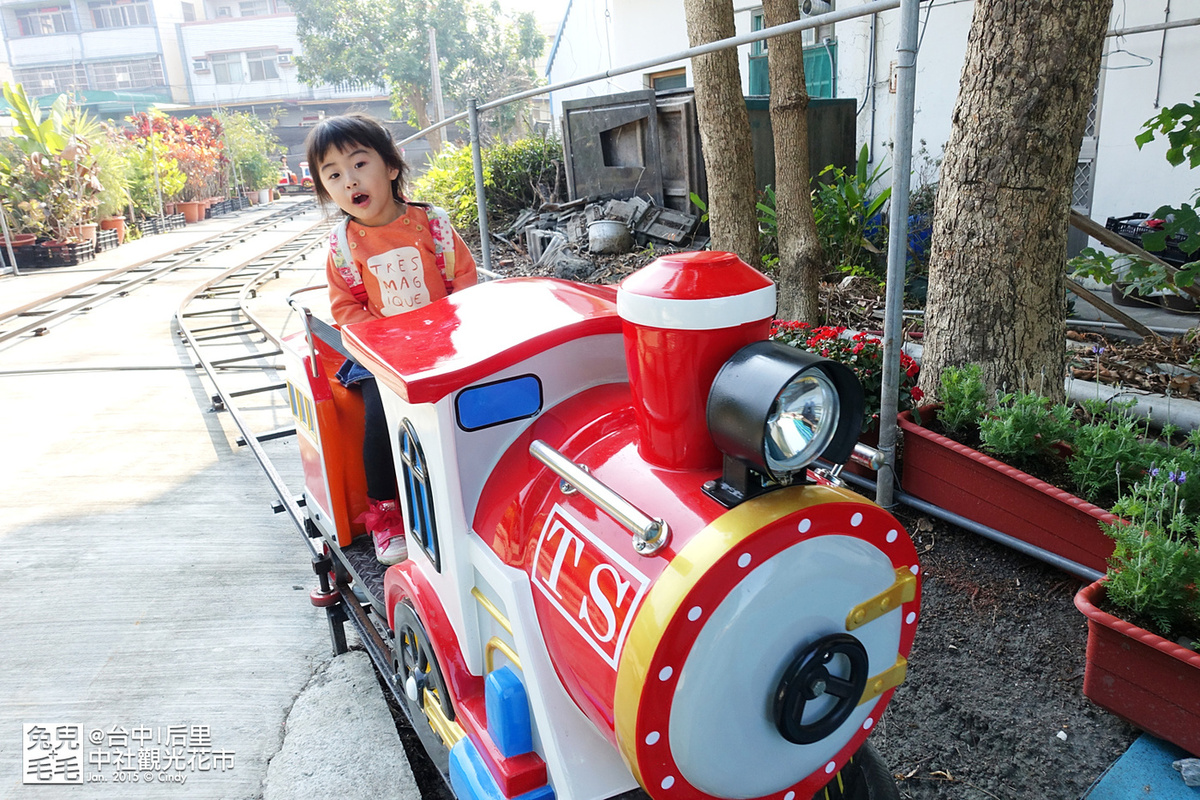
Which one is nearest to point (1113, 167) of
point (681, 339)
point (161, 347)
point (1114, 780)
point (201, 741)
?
point (1114, 780)

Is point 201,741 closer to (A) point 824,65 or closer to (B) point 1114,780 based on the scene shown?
(B) point 1114,780

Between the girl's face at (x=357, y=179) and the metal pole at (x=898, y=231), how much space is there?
149 centimetres

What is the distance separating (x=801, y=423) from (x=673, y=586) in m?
0.30

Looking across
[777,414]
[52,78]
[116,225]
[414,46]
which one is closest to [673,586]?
[777,414]

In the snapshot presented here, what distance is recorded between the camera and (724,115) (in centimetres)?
424

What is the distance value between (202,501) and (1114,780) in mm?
3928

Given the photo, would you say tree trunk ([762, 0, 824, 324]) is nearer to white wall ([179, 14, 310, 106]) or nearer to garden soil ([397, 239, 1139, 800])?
garden soil ([397, 239, 1139, 800])

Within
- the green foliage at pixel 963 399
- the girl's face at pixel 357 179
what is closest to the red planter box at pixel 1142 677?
the green foliage at pixel 963 399

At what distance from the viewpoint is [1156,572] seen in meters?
1.85

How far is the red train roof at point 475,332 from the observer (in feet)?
4.67

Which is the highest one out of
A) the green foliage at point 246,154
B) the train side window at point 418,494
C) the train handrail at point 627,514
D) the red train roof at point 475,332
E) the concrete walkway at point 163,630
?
the green foliage at point 246,154

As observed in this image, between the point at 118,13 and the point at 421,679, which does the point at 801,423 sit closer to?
the point at 421,679

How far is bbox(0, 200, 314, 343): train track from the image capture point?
8.11 meters

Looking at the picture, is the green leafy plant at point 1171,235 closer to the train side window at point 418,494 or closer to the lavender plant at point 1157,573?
the lavender plant at point 1157,573
